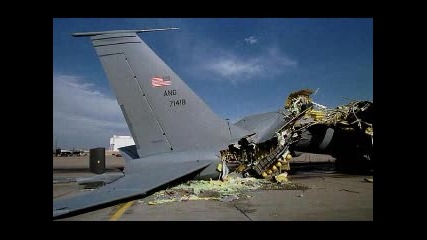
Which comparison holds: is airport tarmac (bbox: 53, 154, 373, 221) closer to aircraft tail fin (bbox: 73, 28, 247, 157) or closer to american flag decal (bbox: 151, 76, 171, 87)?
aircraft tail fin (bbox: 73, 28, 247, 157)

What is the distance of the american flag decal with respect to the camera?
8.03 meters

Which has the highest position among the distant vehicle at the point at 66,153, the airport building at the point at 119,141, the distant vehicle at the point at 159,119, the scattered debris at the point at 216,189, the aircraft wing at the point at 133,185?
the distant vehicle at the point at 159,119

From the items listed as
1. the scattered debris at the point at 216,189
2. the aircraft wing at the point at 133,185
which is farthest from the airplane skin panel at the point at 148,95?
the scattered debris at the point at 216,189

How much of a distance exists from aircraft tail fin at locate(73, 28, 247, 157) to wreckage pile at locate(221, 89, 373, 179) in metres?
1.64

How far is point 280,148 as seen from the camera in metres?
10.5

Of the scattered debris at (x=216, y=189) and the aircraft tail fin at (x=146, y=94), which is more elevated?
the aircraft tail fin at (x=146, y=94)

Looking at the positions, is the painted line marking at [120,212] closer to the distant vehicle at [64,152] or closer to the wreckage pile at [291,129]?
the wreckage pile at [291,129]

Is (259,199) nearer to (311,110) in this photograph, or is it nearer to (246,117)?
(246,117)

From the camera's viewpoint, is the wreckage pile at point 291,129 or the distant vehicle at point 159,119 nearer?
the distant vehicle at point 159,119

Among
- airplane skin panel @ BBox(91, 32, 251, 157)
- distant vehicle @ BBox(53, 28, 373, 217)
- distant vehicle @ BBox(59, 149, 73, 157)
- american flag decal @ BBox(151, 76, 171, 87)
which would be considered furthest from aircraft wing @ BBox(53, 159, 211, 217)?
distant vehicle @ BBox(59, 149, 73, 157)

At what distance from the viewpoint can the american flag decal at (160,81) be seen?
8031mm

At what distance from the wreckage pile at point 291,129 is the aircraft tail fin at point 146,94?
1641 mm

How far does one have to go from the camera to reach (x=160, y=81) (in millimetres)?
8070
